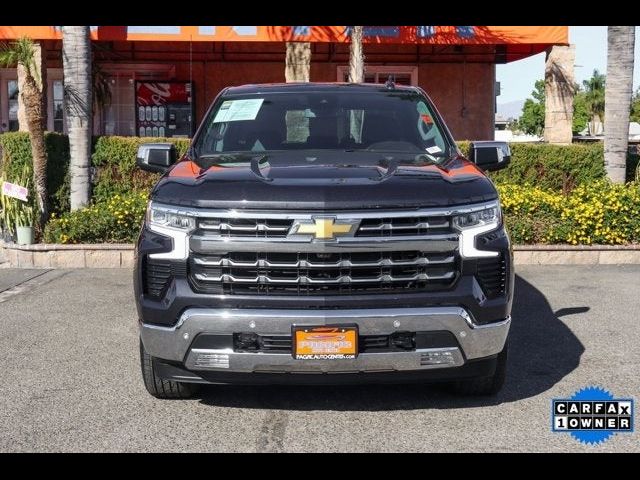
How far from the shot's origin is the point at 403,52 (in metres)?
19.4

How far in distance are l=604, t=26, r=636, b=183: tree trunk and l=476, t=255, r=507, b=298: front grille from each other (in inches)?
322

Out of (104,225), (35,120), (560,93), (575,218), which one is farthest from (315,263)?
(560,93)

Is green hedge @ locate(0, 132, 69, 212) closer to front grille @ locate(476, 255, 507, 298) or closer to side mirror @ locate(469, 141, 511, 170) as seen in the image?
side mirror @ locate(469, 141, 511, 170)

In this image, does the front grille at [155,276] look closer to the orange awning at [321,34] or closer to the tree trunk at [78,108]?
the tree trunk at [78,108]

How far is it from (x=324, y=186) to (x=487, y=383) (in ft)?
5.20

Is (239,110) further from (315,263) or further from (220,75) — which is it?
(220,75)

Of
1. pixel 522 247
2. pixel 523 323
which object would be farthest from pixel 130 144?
pixel 523 323

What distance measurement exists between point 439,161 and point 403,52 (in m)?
14.7

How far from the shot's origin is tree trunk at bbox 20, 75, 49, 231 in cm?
1068

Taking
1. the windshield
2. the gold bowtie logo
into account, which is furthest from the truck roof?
the gold bowtie logo

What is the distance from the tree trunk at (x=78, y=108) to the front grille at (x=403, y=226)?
767cm

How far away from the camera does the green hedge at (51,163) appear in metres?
11.4

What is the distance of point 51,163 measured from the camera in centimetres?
1146
